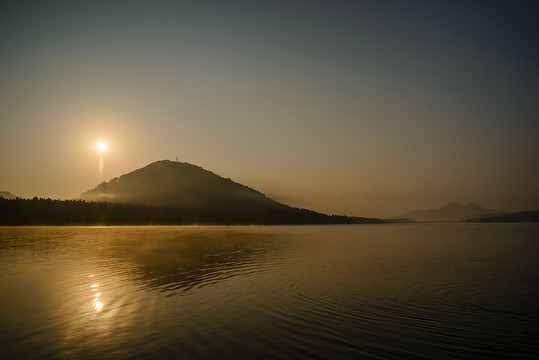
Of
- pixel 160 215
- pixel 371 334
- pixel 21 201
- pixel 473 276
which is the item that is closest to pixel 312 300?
pixel 371 334

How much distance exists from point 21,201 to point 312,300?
459 ft

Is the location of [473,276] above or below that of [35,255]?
below

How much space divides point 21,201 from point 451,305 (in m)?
145

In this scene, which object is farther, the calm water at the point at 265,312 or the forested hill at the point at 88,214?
the forested hill at the point at 88,214

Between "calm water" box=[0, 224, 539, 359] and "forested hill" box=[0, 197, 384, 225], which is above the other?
"forested hill" box=[0, 197, 384, 225]

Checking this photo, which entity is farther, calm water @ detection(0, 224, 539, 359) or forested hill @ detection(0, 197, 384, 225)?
forested hill @ detection(0, 197, 384, 225)

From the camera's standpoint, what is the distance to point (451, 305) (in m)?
14.7

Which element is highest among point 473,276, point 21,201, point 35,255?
point 21,201

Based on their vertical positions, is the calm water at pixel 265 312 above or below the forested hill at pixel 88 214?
below

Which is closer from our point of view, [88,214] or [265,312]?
[265,312]

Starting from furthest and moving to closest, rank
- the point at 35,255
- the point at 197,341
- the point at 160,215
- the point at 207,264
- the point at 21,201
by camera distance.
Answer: the point at 160,215
the point at 21,201
the point at 35,255
the point at 207,264
the point at 197,341

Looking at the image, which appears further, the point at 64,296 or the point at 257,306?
the point at 64,296

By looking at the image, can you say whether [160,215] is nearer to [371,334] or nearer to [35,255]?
[35,255]

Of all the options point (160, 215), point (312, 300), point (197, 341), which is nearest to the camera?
point (197, 341)
